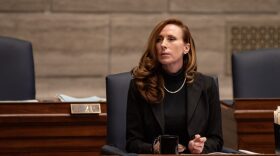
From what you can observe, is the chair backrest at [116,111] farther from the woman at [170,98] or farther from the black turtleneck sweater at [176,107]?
the black turtleneck sweater at [176,107]

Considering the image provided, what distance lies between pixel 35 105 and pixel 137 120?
79cm

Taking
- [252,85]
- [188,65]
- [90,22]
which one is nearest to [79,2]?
[90,22]

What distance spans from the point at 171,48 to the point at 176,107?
0.93 feet

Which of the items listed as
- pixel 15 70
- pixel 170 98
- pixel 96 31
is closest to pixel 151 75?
pixel 170 98

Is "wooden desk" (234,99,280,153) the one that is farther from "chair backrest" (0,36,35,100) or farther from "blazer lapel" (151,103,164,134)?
"chair backrest" (0,36,35,100)

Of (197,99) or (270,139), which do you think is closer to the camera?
(197,99)

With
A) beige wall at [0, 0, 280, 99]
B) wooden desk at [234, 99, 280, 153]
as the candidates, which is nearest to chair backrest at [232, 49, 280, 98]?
wooden desk at [234, 99, 280, 153]

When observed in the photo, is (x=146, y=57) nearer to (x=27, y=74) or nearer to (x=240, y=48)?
(x=27, y=74)

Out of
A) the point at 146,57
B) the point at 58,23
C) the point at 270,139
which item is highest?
the point at 58,23

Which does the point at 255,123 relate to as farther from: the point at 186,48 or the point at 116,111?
the point at 116,111

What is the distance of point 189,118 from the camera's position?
10.6ft

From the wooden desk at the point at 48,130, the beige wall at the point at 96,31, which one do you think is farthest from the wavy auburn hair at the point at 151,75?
the beige wall at the point at 96,31

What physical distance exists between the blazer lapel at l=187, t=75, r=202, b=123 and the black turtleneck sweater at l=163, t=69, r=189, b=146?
0.08 feet

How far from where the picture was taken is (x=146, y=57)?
3258 millimetres
